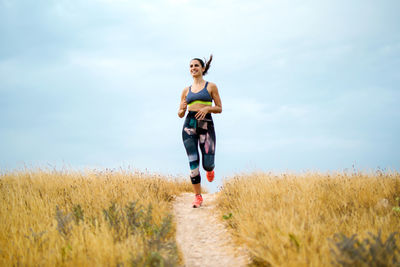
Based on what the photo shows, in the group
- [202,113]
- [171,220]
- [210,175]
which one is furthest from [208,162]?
[171,220]

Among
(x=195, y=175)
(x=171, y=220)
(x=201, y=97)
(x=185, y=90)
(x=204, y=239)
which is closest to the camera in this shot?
(x=204, y=239)

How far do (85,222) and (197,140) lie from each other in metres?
2.74

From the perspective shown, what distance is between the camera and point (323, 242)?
11.6 feet

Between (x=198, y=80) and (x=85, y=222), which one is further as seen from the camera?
(x=198, y=80)

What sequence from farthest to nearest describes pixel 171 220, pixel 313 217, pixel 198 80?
pixel 198 80 → pixel 171 220 → pixel 313 217

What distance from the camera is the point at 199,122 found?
6082 mm

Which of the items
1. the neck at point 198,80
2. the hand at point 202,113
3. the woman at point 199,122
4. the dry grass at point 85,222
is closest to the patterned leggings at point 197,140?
the woman at point 199,122

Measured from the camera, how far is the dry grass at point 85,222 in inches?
137

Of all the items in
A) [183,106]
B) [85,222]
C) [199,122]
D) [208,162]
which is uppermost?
[183,106]

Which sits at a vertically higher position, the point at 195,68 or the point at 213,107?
the point at 195,68

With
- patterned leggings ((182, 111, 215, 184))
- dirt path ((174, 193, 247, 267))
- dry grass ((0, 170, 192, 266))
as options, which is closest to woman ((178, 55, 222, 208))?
patterned leggings ((182, 111, 215, 184))

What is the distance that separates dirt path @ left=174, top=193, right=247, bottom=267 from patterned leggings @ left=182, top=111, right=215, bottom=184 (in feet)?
2.39

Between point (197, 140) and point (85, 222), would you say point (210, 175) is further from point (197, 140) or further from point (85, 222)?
point (85, 222)

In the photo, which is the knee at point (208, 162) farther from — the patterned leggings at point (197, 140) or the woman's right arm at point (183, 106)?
the woman's right arm at point (183, 106)
